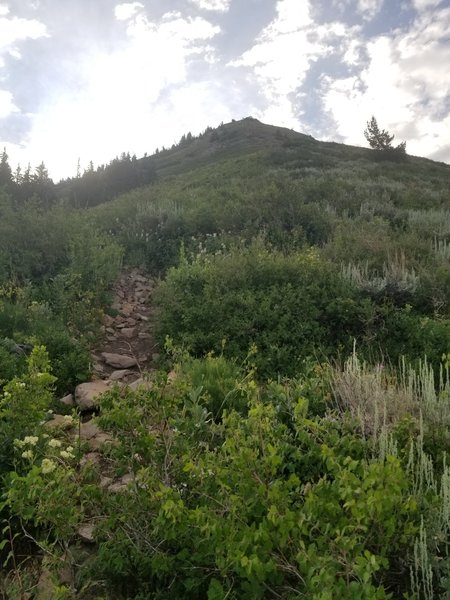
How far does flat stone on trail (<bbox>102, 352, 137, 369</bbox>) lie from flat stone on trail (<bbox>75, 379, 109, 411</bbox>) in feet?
2.96

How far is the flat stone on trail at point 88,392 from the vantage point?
448 cm

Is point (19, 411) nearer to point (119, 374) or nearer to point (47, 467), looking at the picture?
point (47, 467)

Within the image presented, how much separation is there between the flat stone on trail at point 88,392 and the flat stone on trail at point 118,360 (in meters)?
0.90

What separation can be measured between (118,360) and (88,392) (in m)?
1.36

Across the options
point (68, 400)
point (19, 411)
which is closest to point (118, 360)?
point (68, 400)

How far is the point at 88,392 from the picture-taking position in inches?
184

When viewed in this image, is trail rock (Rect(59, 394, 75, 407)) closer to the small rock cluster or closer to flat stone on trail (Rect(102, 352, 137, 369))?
the small rock cluster

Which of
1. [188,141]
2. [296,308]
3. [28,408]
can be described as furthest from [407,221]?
[188,141]

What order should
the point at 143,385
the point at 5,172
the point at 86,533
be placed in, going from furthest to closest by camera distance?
the point at 5,172
the point at 143,385
the point at 86,533

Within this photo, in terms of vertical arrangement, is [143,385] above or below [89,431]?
above

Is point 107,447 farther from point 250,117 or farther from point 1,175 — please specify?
point 250,117

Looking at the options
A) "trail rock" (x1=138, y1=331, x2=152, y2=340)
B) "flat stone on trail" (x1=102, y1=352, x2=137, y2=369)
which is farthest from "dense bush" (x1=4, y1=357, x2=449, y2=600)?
"trail rock" (x1=138, y1=331, x2=152, y2=340)

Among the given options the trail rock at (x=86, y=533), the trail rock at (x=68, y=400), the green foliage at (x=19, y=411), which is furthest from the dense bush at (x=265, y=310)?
the trail rock at (x=86, y=533)

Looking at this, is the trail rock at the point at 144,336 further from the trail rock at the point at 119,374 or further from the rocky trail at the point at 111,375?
the trail rock at the point at 119,374
